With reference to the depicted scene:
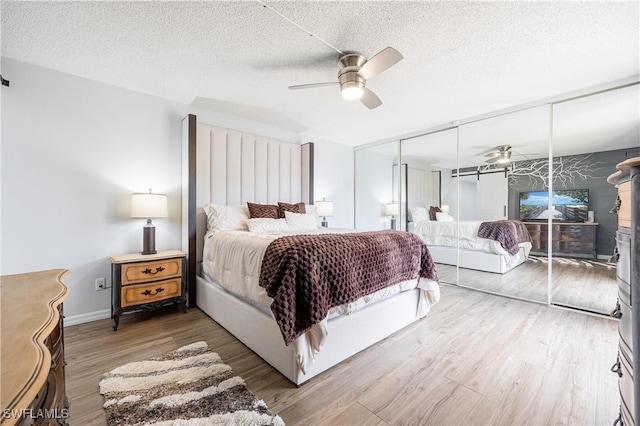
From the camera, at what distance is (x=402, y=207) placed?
4785 millimetres

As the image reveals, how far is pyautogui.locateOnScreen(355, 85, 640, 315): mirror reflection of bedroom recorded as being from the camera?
294cm

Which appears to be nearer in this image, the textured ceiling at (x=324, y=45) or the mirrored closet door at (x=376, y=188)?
the textured ceiling at (x=324, y=45)

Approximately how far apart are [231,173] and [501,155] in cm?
391

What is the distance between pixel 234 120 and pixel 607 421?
14.4 ft

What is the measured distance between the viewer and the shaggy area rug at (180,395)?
1399 millimetres

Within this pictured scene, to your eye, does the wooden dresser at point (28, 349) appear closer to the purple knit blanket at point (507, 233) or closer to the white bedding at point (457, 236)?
the white bedding at point (457, 236)

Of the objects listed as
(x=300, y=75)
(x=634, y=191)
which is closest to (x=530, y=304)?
(x=634, y=191)

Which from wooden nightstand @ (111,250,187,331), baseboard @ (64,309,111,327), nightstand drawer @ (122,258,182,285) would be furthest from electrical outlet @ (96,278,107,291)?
nightstand drawer @ (122,258,182,285)

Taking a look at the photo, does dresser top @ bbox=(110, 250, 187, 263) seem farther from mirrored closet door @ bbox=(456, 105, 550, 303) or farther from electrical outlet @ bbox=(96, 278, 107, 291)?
mirrored closet door @ bbox=(456, 105, 550, 303)

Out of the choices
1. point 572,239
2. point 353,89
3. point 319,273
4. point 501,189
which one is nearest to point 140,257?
point 319,273

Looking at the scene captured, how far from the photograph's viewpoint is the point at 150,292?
2633 mm

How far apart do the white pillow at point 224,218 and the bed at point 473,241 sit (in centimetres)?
302

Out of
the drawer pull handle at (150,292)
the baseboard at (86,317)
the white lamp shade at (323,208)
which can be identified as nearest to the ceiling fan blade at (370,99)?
the white lamp shade at (323,208)

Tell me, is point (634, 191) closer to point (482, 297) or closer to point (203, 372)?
point (203, 372)
